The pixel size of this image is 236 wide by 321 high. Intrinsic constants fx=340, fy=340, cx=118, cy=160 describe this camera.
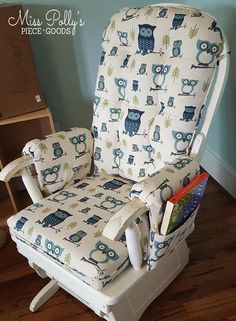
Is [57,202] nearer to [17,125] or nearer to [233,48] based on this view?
[17,125]

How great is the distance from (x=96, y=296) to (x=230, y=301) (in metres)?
0.56

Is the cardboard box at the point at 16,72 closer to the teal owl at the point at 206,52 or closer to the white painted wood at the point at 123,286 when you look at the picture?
the white painted wood at the point at 123,286

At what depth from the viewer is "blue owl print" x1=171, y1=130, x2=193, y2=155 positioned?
3.79 feet

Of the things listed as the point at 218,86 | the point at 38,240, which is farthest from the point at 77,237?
the point at 218,86

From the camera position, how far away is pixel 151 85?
1.25m

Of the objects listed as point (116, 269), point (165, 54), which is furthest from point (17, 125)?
point (116, 269)

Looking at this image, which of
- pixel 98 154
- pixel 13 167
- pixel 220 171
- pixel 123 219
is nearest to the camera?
pixel 123 219

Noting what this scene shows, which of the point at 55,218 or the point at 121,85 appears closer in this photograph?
the point at 55,218

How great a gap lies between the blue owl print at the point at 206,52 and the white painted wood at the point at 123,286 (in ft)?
2.24

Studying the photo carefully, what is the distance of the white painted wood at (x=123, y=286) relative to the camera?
104 centimetres

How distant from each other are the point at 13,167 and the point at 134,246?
53 cm

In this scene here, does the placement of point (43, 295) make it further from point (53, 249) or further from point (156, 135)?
point (156, 135)

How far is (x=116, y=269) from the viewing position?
1.03 meters

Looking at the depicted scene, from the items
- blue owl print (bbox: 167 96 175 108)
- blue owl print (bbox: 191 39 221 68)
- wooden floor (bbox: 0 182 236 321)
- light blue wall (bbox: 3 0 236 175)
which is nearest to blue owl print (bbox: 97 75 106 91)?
blue owl print (bbox: 167 96 175 108)
